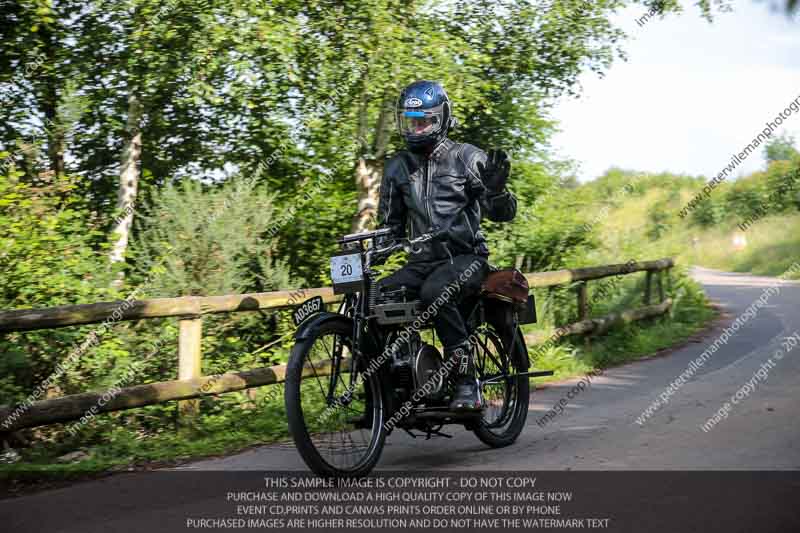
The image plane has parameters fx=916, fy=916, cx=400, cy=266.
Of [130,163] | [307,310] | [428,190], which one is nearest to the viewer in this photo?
[307,310]

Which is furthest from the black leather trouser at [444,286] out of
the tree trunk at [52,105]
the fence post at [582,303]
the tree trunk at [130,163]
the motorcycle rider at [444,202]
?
the tree trunk at [52,105]

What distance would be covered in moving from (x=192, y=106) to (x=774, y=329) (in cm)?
906

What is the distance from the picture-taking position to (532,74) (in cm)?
1503

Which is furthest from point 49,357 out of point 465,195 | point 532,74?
point 532,74

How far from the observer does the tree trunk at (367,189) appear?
45.3 ft

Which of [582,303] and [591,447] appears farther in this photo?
[582,303]

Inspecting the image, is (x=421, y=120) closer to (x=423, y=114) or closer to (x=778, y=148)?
(x=423, y=114)

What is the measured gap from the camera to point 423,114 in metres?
5.83

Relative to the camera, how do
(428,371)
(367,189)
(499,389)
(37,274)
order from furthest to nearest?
(367,189), (37,274), (499,389), (428,371)

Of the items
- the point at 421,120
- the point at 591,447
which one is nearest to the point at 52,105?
the point at 421,120

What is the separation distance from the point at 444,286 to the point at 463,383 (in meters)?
0.65

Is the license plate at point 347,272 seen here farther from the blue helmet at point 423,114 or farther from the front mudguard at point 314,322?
the blue helmet at point 423,114

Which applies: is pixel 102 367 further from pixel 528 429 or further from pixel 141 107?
pixel 141 107

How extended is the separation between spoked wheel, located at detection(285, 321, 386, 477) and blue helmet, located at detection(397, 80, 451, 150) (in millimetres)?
1314
